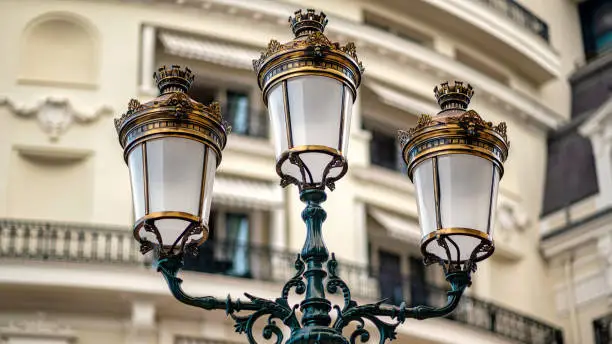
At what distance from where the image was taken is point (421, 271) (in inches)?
944

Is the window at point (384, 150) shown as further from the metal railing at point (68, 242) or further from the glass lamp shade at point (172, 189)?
the glass lamp shade at point (172, 189)

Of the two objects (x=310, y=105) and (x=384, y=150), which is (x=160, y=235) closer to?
(x=310, y=105)

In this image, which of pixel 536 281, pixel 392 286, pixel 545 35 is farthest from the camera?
pixel 545 35

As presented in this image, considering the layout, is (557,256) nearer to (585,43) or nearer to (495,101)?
(495,101)

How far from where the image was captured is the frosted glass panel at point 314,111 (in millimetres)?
8555

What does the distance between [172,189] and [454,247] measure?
172 centimetres

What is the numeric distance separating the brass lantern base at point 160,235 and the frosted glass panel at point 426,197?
1312 mm

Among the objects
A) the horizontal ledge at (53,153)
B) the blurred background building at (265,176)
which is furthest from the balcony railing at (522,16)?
the horizontal ledge at (53,153)

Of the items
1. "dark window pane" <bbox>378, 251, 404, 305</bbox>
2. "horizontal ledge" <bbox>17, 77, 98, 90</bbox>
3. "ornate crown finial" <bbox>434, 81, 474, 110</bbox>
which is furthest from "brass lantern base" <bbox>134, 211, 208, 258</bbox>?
"dark window pane" <bbox>378, 251, 404, 305</bbox>

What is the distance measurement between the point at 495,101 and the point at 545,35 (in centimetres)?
242

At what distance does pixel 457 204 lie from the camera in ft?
28.5

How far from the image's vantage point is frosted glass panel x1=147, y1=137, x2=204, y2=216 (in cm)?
853

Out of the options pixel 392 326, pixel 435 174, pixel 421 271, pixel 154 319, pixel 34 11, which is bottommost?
pixel 392 326

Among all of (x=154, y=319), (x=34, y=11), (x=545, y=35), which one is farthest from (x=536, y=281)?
(x=34, y=11)
